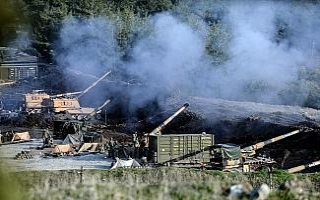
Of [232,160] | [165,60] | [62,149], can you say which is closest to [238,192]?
[232,160]

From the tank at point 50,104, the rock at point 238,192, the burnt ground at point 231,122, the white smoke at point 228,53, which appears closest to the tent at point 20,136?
the burnt ground at point 231,122

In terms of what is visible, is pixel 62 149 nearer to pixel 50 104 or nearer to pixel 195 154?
pixel 195 154

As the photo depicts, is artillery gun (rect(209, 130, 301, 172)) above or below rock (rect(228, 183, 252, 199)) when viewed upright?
below

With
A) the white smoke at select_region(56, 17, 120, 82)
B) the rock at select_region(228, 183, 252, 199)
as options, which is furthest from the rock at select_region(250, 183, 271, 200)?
the white smoke at select_region(56, 17, 120, 82)

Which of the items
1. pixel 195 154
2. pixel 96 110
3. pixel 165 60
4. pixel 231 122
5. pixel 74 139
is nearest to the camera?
pixel 195 154

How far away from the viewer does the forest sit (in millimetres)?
31109

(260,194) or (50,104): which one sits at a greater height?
(50,104)

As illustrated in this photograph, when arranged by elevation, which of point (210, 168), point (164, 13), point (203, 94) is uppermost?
point (164, 13)

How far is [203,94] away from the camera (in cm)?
3181

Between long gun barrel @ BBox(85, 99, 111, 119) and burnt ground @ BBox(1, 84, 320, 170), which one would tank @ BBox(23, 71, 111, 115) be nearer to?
long gun barrel @ BBox(85, 99, 111, 119)

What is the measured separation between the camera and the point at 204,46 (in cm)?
3384

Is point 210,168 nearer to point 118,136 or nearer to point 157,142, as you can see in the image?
point 157,142

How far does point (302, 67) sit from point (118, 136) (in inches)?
516

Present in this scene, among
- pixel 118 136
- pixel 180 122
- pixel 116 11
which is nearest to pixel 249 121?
pixel 180 122
